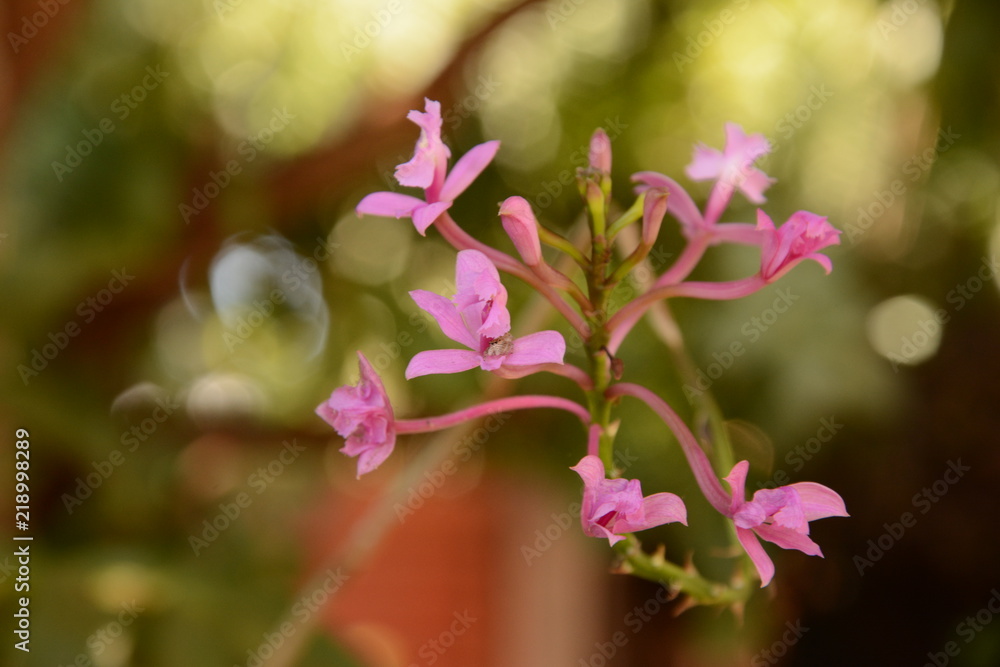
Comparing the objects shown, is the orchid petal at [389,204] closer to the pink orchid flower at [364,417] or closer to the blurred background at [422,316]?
the pink orchid flower at [364,417]

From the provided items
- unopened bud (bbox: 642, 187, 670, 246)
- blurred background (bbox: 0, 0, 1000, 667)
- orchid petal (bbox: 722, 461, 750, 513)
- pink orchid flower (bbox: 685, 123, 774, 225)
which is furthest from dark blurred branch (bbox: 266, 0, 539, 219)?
orchid petal (bbox: 722, 461, 750, 513)

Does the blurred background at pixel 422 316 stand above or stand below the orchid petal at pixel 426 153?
below

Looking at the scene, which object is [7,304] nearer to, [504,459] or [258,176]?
[258,176]

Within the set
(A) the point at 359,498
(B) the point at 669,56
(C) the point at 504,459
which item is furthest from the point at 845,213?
(A) the point at 359,498

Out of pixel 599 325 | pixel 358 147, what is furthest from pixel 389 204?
pixel 358 147

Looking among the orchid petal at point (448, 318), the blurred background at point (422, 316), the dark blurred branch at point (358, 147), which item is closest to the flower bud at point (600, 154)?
the orchid petal at point (448, 318)

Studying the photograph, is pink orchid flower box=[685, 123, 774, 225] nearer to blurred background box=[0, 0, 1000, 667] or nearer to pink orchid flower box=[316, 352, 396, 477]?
pink orchid flower box=[316, 352, 396, 477]
